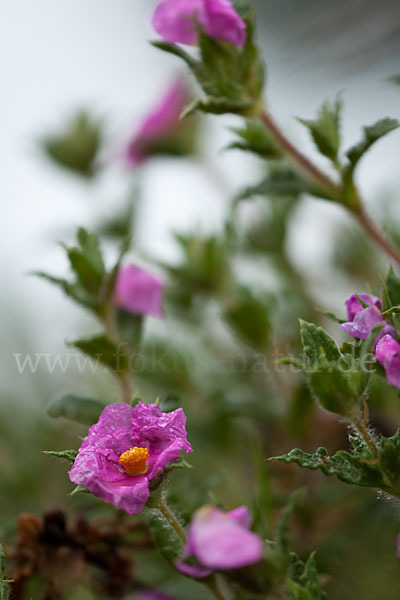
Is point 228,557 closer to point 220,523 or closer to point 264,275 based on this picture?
point 220,523

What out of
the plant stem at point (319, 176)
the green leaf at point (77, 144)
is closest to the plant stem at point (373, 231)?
the plant stem at point (319, 176)

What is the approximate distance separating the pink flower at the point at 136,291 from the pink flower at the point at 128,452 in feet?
0.77

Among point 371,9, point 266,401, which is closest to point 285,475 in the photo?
point 266,401

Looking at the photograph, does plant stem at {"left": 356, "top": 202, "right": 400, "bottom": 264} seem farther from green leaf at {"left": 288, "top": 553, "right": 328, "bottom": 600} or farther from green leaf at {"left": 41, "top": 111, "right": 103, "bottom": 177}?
green leaf at {"left": 41, "top": 111, "right": 103, "bottom": 177}

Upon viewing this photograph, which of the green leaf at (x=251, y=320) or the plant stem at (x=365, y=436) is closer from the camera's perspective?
the plant stem at (x=365, y=436)

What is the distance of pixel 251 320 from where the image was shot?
2.29 feet

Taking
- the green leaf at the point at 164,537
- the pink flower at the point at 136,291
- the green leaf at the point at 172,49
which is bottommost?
the green leaf at the point at 164,537

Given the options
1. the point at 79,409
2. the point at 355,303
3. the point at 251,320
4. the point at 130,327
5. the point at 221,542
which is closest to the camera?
the point at 221,542

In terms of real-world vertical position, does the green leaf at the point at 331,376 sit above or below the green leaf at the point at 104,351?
above

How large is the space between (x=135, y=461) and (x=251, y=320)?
357 mm

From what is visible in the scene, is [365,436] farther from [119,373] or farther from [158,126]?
[158,126]

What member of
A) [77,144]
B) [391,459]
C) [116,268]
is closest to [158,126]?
[77,144]

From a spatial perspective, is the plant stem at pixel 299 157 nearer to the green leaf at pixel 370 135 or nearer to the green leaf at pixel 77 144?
the green leaf at pixel 370 135

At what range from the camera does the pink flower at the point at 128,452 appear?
33cm
